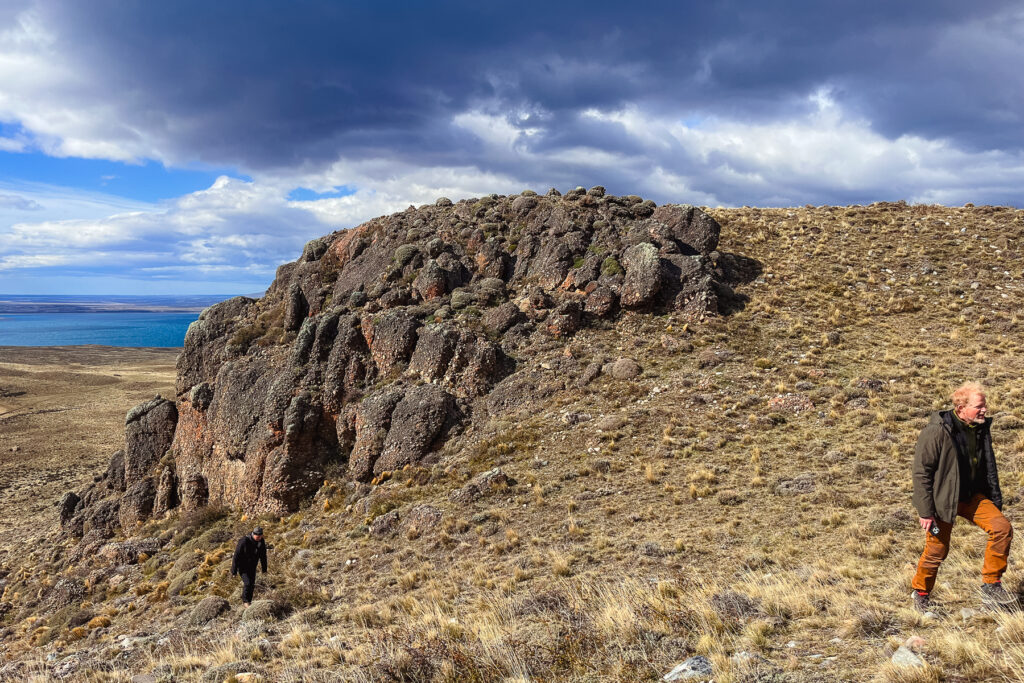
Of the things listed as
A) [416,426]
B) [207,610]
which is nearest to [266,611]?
[207,610]

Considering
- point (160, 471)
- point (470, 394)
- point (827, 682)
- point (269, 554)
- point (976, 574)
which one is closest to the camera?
point (827, 682)

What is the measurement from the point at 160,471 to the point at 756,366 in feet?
96.5

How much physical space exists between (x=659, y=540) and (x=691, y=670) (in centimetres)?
628

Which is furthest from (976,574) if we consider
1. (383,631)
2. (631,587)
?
(383,631)

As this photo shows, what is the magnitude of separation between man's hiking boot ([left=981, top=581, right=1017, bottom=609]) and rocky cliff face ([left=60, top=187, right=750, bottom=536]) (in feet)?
52.9

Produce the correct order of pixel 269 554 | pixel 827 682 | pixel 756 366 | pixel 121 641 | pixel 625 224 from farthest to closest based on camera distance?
1. pixel 625 224
2. pixel 756 366
3. pixel 269 554
4. pixel 121 641
5. pixel 827 682

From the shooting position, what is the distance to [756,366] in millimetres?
21062

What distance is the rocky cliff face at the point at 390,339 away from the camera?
2261 centimetres

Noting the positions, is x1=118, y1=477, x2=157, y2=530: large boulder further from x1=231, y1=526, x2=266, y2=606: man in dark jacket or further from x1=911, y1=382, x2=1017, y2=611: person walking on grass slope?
x1=911, y1=382, x2=1017, y2=611: person walking on grass slope

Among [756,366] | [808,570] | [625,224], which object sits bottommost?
[808,570]

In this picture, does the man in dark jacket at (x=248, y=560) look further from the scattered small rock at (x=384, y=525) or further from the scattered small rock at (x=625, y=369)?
the scattered small rock at (x=625, y=369)

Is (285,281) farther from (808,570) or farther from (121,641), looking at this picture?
(808,570)

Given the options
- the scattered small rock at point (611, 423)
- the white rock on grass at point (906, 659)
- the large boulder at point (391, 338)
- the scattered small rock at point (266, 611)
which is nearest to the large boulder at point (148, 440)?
the large boulder at point (391, 338)

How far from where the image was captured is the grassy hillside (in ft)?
23.5
